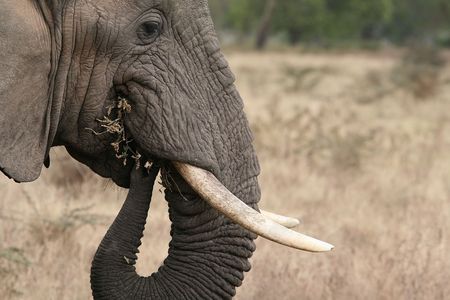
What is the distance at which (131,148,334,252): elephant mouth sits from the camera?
4.01 metres

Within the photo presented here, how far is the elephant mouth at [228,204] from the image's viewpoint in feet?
13.2

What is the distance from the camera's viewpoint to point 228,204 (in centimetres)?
411

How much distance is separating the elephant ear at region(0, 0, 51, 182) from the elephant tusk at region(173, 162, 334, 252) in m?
0.55

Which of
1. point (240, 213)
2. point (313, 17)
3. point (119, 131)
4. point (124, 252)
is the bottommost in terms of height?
point (313, 17)

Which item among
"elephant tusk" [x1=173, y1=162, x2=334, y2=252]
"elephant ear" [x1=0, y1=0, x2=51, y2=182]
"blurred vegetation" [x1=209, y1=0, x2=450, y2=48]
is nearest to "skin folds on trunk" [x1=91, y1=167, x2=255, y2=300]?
"elephant tusk" [x1=173, y1=162, x2=334, y2=252]

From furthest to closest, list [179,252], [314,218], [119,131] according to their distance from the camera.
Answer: [314,218] → [179,252] → [119,131]

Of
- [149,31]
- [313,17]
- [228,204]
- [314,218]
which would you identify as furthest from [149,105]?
[313,17]

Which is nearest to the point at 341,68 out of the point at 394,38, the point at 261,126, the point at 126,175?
the point at 261,126

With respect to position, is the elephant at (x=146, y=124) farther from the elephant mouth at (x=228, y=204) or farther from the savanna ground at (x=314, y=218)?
the savanna ground at (x=314, y=218)

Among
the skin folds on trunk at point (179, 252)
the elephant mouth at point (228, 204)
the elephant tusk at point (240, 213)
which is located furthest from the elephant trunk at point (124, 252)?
the elephant tusk at point (240, 213)

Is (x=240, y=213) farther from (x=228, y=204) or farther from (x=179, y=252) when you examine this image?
(x=179, y=252)

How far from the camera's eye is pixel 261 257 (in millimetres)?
6684

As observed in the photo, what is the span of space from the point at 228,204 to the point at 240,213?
54 millimetres

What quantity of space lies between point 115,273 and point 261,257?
95.8 inches
